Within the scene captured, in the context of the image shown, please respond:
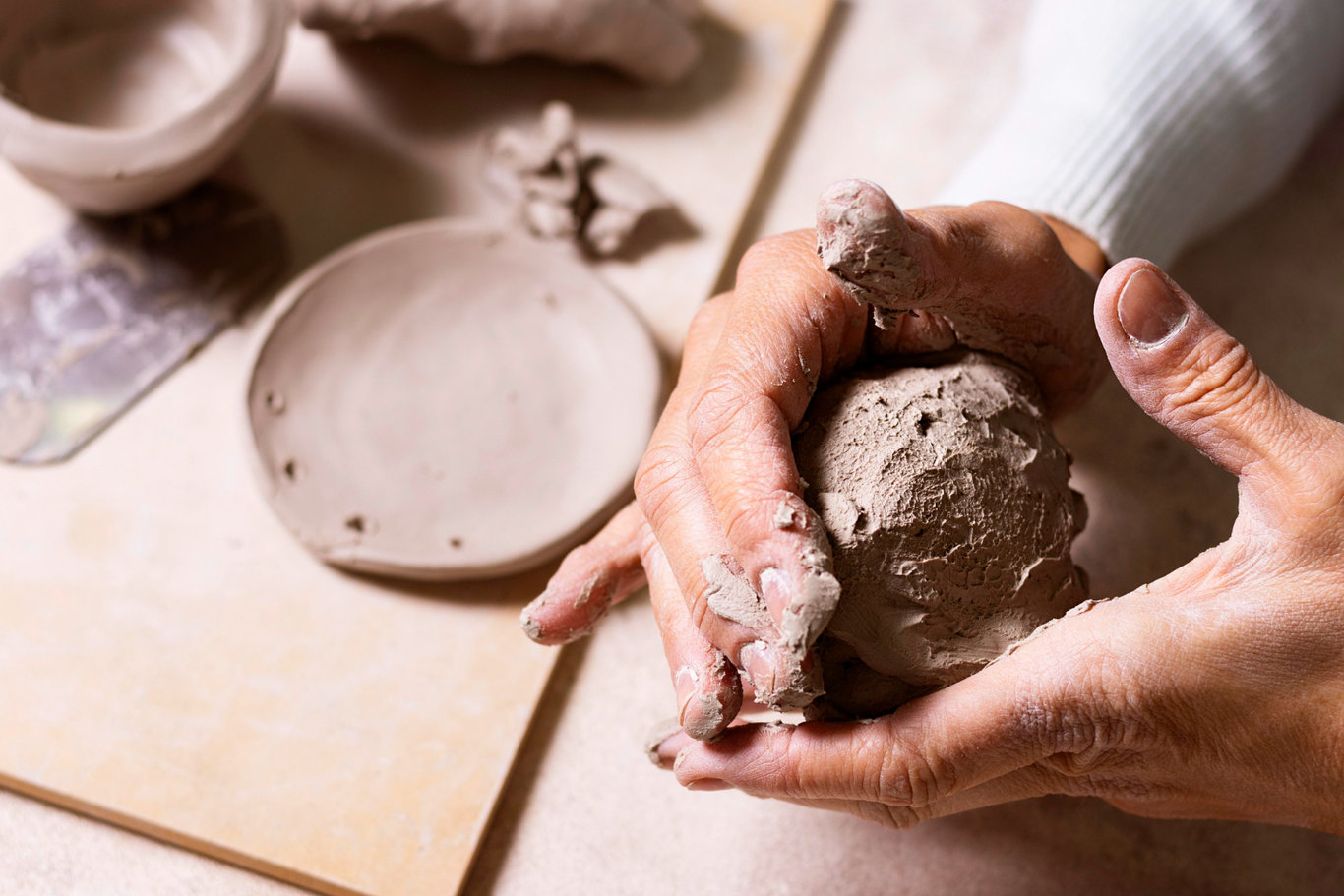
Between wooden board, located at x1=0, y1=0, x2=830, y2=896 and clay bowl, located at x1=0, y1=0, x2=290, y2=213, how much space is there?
0.80ft

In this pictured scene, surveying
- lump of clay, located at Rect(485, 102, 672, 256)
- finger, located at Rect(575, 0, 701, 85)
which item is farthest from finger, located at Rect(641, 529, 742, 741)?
finger, located at Rect(575, 0, 701, 85)

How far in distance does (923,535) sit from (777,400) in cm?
24

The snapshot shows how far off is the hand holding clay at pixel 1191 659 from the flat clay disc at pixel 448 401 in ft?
2.66

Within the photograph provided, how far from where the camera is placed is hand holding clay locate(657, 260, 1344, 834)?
3.43 feet

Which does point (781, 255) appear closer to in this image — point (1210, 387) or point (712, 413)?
point (712, 413)

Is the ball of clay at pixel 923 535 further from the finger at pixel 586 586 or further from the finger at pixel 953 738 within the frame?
the finger at pixel 586 586

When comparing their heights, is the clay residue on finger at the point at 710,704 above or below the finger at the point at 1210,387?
below

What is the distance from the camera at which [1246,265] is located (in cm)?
217

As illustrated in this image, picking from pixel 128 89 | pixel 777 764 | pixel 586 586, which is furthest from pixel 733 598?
pixel 128 89

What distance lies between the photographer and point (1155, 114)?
1776 millimetres

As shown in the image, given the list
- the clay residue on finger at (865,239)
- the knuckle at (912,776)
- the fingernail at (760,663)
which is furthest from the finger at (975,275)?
the knuckle at (912,776)

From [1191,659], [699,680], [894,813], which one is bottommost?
[894,813]

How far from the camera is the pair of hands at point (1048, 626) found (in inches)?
41.4

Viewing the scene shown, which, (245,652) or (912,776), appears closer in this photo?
(912,776)
